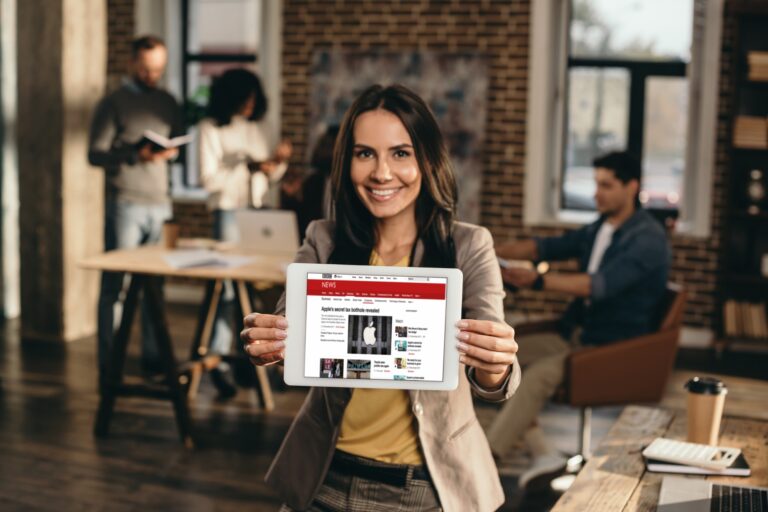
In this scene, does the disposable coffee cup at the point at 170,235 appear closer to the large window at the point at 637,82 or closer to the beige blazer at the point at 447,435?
the beige blazer at the point at 447,435

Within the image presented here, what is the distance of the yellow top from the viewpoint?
2.03 meters

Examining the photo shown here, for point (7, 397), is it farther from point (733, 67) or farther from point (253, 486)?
point (733, 67)

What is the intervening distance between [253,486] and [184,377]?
0.93 metres

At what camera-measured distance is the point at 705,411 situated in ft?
7.75

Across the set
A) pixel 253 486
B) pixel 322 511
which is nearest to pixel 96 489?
pixel 253 486

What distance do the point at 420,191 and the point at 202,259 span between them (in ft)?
8.54

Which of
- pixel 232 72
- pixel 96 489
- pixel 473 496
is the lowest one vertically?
pixel 96 489

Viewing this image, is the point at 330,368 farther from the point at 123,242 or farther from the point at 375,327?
the point at 123,242

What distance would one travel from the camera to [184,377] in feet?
15.9

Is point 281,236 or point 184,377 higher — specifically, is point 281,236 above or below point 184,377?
above


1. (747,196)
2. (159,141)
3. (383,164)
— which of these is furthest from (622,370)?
(747,196)

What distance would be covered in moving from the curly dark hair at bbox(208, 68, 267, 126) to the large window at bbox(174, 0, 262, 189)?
99.4 inches

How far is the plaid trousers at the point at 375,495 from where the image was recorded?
200 centimetres

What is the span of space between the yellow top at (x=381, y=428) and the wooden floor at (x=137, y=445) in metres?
1.95
